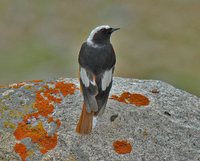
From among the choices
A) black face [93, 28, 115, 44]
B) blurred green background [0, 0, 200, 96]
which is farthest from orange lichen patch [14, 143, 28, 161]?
blurred green background [0, 0, 200, 96]

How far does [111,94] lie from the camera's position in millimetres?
8961

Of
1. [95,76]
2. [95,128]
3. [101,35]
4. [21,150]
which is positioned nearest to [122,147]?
[95,128]

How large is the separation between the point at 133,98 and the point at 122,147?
1357 millimetres

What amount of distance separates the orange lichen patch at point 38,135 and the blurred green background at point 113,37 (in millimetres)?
12017

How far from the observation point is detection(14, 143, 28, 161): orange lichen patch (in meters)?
7.41

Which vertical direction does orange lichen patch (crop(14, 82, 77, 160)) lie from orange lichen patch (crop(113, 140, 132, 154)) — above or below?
above

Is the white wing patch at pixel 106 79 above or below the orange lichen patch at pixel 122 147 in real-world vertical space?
above

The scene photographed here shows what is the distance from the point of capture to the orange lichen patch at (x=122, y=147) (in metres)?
7.61

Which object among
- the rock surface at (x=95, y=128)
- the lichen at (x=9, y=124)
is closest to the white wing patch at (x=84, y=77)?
the rock surface at (x=95, y=128)

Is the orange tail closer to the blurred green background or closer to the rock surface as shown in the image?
the rock surface

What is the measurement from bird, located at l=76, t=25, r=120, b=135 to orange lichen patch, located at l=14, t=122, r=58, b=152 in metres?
0.44

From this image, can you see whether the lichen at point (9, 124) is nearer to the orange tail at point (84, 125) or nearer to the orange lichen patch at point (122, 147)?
the orange tail at point (84, 125)

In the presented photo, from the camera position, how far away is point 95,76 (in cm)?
830

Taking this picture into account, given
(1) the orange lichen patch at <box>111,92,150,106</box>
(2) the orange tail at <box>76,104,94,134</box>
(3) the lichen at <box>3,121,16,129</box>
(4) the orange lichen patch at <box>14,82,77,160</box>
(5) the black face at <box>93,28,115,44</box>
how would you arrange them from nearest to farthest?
(4) the orange lichen patch at <box>14,82,77,160</box>, (2) the orange tail at <box>76,104,94,134</box>, (3) the lichen at <box>3,121,16,129</box>, (1) the orange lichen patch at <box>111,92,150,106</box>, (5) the black face at <box>93,28,115,44</box>
